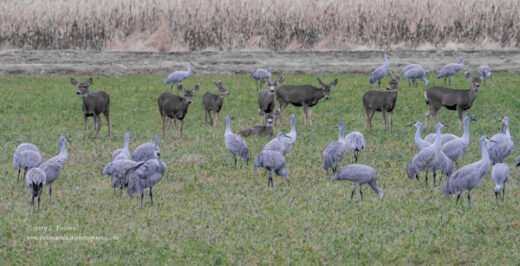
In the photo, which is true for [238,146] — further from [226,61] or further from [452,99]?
[226,61]

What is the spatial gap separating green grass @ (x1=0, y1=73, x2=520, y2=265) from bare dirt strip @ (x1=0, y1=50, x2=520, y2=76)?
17262mm

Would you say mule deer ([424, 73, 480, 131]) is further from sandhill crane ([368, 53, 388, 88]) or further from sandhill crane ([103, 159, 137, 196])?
sandhill crane ([103, 159, 137, 196])

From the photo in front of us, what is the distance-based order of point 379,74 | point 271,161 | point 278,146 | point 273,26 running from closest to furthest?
point 271,161, point 278,146, point 379,74, point 273,26

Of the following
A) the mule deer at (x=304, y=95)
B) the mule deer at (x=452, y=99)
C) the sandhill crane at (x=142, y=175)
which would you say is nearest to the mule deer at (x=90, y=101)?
the mule deer at (x=304, y=95)

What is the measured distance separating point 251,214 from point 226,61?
92.4ft

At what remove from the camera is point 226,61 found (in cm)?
4162

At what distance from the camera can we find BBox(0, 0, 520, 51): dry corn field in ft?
144

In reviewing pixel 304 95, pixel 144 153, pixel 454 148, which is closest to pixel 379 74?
pixel 304 95

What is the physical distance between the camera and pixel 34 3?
4947 centimetres

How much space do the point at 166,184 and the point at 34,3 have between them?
36250mm

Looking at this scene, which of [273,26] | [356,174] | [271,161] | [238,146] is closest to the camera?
[356,174]

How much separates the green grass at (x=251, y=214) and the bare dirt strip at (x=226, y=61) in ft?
56.6

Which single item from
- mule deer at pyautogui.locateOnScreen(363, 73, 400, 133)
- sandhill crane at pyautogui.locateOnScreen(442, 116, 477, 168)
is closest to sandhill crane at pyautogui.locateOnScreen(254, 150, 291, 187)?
sandhill crane at pyautogui.locateOnScreen(442, 116, 477, 168)

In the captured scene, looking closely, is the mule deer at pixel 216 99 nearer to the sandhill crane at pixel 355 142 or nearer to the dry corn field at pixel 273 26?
the sandhill crane at pixel 355 142
